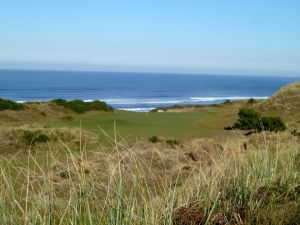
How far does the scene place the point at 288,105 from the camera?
25.0 m

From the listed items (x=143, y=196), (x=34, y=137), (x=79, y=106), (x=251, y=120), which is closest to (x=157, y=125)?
(x=251, y=120)

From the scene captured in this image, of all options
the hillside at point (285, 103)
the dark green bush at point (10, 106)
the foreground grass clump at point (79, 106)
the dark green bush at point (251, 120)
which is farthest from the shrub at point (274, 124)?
the dark green bush at point (10, 106)

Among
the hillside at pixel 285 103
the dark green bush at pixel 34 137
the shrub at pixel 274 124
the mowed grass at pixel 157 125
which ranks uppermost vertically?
the hillside at pixel 285 103

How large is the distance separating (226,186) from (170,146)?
30.3 ft

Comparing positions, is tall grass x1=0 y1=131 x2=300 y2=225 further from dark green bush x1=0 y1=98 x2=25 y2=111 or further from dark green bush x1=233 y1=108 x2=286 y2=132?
dark green bush x1=0 y1=98 x2=25 y2=111

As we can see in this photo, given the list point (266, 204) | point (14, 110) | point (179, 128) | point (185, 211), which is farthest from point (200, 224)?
point (14, 110)

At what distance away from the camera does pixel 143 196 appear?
4.33m

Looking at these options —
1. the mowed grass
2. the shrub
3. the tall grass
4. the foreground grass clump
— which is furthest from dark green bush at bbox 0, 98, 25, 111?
the tall grass

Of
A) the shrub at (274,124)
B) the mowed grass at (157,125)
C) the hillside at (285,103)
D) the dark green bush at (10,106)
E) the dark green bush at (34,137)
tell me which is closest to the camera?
the dark green bush at (34,137)

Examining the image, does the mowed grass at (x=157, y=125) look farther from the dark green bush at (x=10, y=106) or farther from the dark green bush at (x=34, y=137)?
the dark green bush at (x=34, y=137)

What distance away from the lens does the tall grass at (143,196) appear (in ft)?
12.3

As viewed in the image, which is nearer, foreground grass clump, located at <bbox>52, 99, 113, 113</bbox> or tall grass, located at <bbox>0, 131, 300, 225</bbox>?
tall grass, located at <bbox>0, 131, 300, 225</bbox>

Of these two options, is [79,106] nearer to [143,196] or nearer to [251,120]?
[251,120]

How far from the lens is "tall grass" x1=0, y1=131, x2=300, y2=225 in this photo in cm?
373
